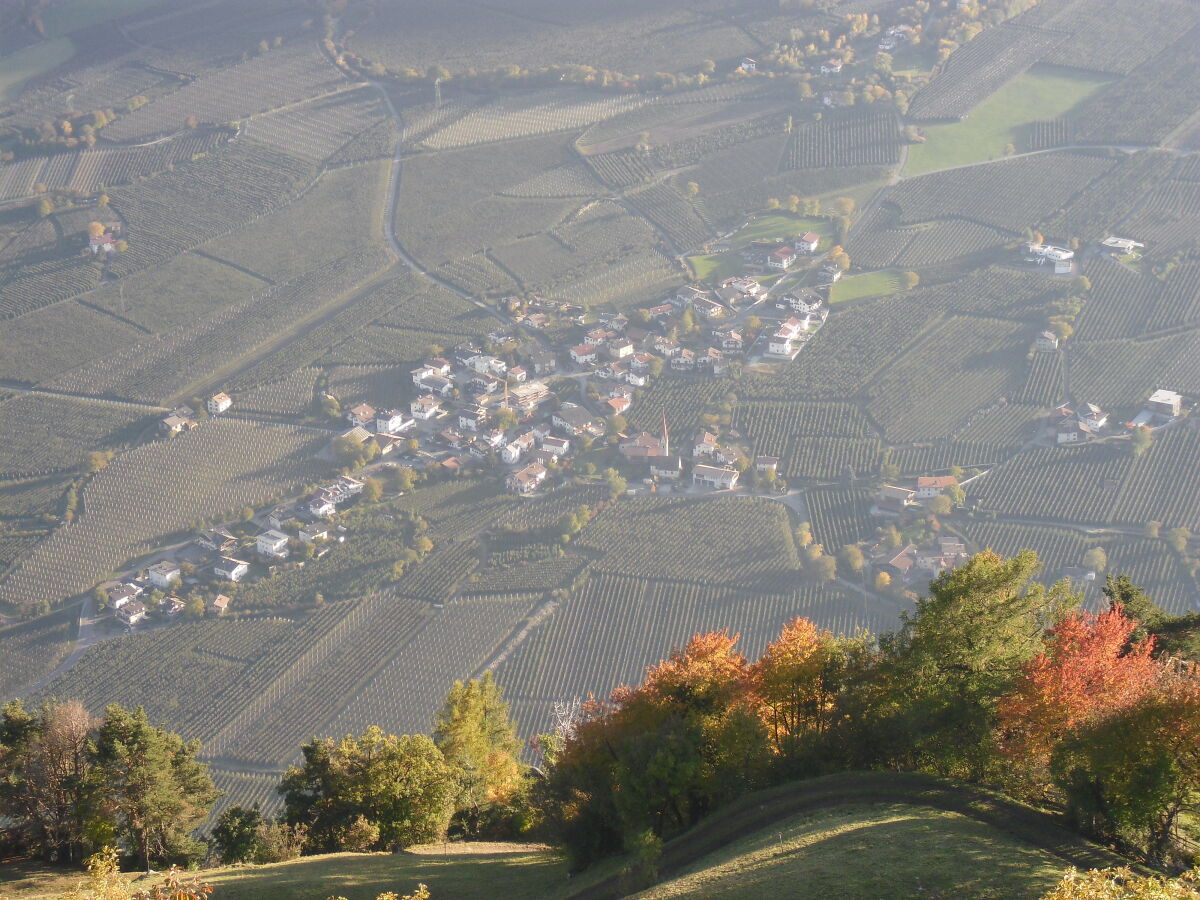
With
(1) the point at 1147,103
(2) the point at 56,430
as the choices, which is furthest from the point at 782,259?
(2) the point at 56,430

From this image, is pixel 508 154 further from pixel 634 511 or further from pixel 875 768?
pixel 875 768

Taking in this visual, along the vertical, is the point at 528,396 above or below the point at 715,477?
above

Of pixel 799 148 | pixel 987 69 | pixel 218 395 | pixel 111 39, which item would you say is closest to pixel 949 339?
pixel 799 148

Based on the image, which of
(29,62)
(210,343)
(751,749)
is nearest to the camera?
(751,749)

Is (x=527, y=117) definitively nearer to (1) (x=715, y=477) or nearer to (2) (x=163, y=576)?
(1) (x=715, y=477)

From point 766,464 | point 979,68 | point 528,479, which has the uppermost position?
point 979,68

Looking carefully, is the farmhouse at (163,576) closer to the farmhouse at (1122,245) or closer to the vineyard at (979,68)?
the farmhouse at (1122,245)

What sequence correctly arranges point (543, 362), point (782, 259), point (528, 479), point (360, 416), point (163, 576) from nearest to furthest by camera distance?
1. point (163, 576)
2. point (528, 479)
3. point (360, 416)
4. point (543, 362)
5. point (782, 259)
